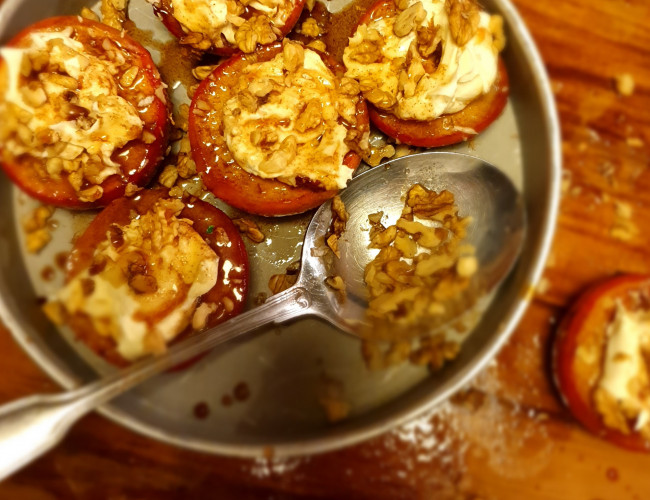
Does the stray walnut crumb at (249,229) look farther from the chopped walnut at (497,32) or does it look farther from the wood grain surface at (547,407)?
the chopped walnut at (497,32)

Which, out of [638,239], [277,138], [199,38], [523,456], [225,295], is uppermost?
[199,38]

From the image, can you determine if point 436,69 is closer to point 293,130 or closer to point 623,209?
point 293,130

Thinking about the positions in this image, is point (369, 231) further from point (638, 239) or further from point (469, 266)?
point (638, 239)

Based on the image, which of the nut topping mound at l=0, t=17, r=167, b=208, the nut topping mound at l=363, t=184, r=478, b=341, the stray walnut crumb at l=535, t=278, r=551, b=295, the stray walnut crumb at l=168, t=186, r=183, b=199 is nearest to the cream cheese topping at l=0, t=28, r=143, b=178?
the nut topping mound at l=0, t=17, r=167, b=208

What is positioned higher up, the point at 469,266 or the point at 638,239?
the point at 469,266

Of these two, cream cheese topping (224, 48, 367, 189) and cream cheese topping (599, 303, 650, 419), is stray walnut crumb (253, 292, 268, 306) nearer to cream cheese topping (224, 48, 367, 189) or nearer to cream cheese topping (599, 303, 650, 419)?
cream cheese topping (224, 48, 367, 189)

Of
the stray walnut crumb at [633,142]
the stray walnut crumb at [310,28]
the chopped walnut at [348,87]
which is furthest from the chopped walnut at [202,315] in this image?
the stray walnut crumb at [633,142]

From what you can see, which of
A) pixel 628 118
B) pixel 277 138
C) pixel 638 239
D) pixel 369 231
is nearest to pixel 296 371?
pixel 369 231
